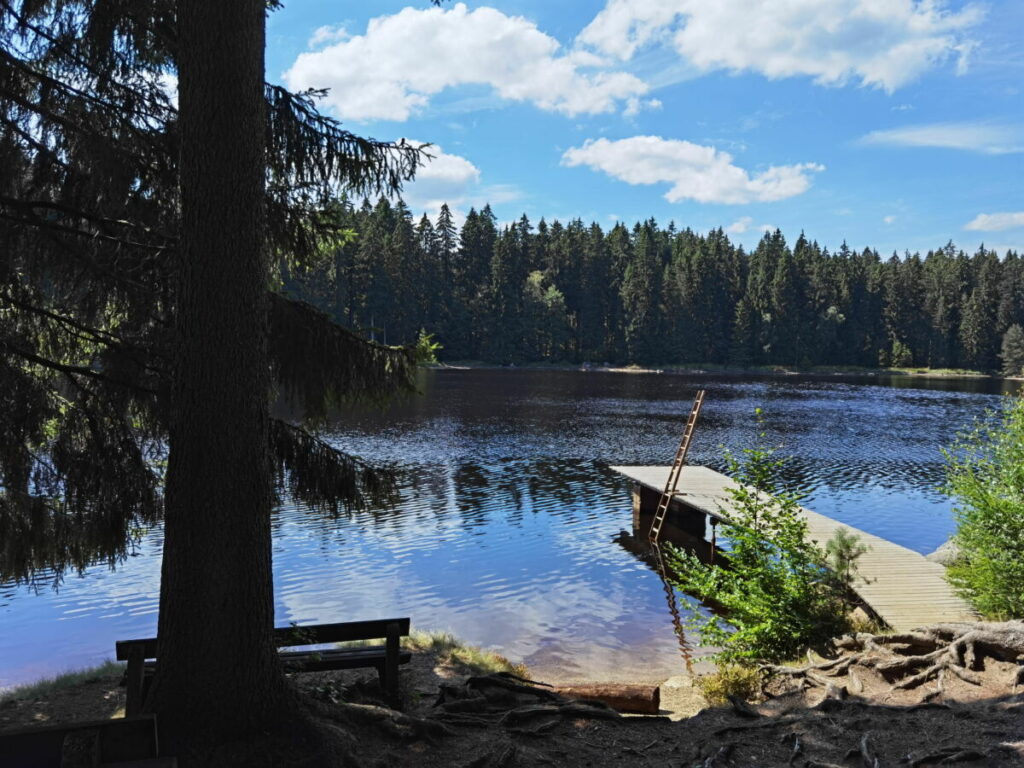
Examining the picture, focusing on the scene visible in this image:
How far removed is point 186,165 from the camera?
14.4ft

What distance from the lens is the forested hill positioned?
90250 millimetres

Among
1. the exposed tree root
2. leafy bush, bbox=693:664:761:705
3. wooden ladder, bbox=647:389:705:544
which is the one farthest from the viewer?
wooden ladder, bbox=647:389:705:544

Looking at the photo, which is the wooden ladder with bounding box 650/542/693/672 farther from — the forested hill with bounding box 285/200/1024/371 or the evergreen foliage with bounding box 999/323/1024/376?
the evergreen foliage with bounding box 999/323/1024/376

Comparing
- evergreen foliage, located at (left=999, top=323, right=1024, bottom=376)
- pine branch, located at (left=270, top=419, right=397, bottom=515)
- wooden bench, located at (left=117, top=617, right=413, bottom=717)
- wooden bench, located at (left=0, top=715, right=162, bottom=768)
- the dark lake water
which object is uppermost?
evergreen foliage, located at (left=999, top=323, right=1024, bottom=376)

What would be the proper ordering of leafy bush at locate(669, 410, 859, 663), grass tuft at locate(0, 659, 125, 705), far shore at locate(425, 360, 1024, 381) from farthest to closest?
far shore at locate(425, 360, 1024, 381)
leafy bush at locate(669, 410, 859, 663)
grass tuft at locate(0, 659, 125, 705)

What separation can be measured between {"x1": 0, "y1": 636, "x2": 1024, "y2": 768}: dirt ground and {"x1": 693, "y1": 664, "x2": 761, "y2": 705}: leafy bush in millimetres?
366

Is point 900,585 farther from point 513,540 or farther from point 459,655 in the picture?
point 513,540

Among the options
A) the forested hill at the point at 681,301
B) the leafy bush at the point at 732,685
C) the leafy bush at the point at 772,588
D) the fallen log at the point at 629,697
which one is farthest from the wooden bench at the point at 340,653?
the forested hill at the point at 681,301

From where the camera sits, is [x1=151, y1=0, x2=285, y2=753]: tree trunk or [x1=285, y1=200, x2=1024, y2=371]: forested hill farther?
[x1=285, y1=200, x2=1024, y2=371]: forested hill

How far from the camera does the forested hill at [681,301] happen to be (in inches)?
3553

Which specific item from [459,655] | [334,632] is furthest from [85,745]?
[459,655]

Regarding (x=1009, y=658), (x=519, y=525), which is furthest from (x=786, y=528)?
(x=519, y=525)

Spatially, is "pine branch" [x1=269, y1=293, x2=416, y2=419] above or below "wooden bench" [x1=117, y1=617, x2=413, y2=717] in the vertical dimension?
above

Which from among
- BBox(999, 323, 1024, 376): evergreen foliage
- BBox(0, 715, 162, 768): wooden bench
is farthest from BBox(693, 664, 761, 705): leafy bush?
BBox(999, 323, 1024, 376): evergreen foliage
